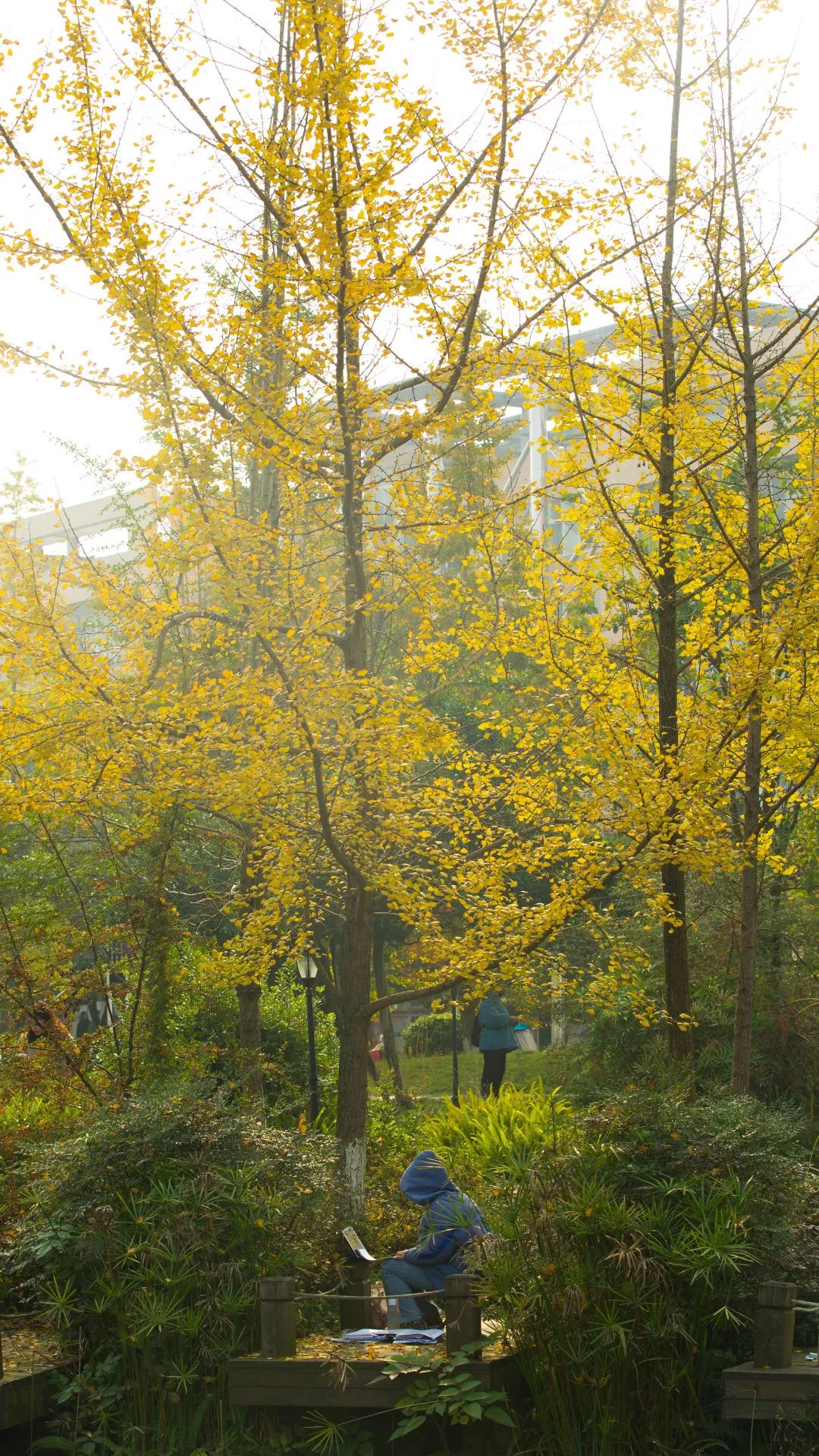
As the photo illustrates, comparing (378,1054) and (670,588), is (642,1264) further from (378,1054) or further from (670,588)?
(378,1054)

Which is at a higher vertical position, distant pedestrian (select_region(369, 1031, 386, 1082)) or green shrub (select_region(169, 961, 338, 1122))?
green shrub (select_region(169, 961, 338, 1122))

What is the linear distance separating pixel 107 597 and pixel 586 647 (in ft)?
10.1

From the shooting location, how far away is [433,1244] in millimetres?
6508

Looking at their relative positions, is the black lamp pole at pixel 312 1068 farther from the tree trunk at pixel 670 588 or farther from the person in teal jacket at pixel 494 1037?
the tree trunk at pixel 670 588

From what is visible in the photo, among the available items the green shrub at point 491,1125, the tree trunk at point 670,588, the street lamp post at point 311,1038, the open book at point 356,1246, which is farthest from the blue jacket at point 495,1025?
the open book at point 356,1246

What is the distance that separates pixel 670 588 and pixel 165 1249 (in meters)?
5.09

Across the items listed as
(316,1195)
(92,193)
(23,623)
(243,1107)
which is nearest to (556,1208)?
(316,1195)

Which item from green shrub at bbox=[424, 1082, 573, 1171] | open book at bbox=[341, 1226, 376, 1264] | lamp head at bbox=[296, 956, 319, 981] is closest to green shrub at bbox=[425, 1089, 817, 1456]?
open book at bbox=[341, 1226, 376, 1264]

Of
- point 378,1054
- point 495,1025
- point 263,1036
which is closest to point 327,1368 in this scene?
point 263,1036

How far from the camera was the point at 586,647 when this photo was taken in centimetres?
888

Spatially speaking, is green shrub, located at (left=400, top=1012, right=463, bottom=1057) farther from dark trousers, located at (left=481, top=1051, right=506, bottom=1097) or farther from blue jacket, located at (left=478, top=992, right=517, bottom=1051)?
blue jacket, located at (left=478, top=992, right=517, bottom=1051)

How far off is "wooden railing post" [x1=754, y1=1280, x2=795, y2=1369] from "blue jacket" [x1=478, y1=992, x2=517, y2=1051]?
345 inches

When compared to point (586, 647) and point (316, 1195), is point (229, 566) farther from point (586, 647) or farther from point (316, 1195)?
point (316, 1195)

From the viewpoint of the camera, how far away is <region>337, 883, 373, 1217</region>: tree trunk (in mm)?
8641
